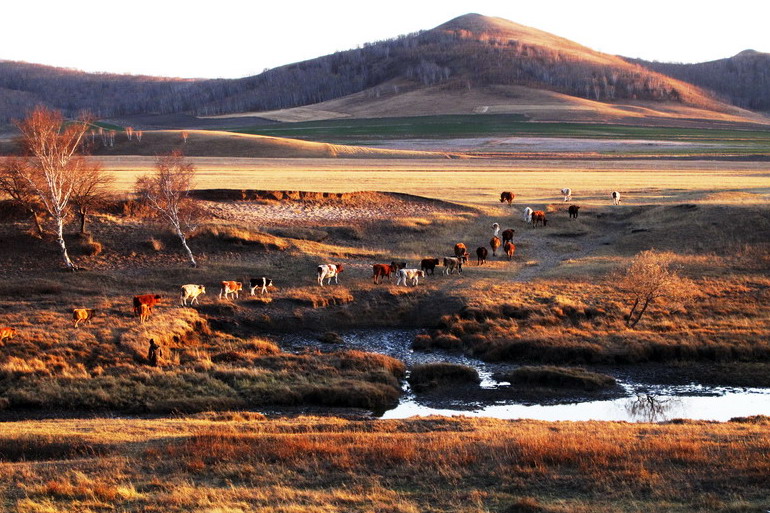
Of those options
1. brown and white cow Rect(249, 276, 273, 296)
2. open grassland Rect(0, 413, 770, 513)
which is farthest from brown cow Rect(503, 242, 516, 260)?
open grassland Rect(0, 413, 770, 513)

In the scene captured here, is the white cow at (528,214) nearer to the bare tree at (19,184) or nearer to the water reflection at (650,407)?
the water reflection at (650,407)

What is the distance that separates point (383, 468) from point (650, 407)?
13.7 meters

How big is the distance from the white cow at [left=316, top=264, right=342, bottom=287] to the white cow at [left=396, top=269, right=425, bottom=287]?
9.97 ft

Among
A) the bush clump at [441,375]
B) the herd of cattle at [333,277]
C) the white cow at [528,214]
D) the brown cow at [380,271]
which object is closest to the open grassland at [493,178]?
the white cow at [528,214]

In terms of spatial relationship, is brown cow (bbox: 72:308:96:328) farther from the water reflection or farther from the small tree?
the small tree

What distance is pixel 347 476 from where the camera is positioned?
15359 millimetres

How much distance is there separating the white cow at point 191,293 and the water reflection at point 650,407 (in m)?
18.6

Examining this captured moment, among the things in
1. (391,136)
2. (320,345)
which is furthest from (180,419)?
(391,136)

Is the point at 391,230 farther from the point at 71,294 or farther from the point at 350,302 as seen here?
the point at 71,294

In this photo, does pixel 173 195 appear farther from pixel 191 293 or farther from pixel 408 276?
pixel 408 276

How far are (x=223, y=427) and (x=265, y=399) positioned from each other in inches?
219

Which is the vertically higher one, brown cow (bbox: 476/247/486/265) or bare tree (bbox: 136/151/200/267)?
bare tree (bbox: 136/151/200/267)

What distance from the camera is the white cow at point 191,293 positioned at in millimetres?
33750

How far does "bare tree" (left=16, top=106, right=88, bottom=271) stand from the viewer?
3825cm
